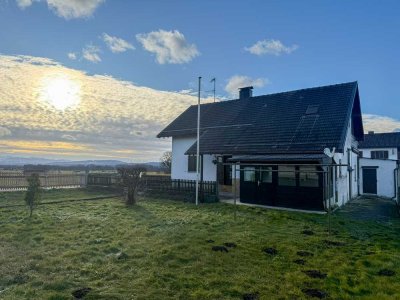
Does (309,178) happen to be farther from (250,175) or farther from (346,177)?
(346,177)

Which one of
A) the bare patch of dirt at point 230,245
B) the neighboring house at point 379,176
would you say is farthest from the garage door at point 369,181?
the bare patch of dirt at point 230,245

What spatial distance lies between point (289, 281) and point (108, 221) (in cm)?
736

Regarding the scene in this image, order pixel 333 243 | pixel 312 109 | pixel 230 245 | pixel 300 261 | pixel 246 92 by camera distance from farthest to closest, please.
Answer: pixel 246 92 → pixel 312 109 → pixel 333 243 → pixel 230 245 → pixel 300 261

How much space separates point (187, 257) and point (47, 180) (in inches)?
851

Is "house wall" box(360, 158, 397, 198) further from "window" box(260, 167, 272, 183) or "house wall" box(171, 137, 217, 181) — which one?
"house wall" box(171, 137, 217, 181)

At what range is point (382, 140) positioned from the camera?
44188 mm

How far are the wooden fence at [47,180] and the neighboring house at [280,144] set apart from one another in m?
7.94

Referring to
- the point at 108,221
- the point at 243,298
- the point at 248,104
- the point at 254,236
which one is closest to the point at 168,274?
the point at 243,298

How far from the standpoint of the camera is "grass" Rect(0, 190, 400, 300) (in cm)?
527

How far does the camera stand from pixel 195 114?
2578 centimetres

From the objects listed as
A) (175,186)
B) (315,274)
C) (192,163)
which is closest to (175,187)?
(175,186)

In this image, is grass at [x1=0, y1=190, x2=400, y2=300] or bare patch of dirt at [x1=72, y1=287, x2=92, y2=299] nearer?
bare patch of dirt at [x1=72, y1=287, x2=92, y2=299]

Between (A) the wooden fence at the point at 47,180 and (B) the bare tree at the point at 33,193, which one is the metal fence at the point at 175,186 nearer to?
(B) the bare tree at the point at 33,193

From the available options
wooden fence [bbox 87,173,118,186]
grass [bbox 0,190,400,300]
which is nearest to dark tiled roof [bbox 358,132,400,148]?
grass [bbox 0,190,400,300]
